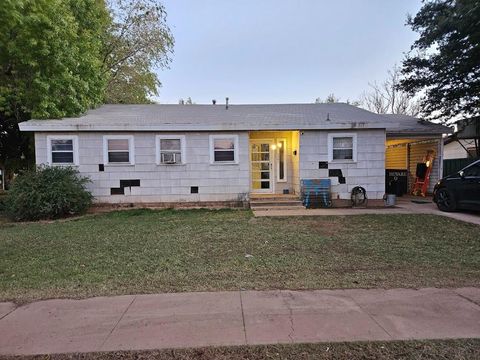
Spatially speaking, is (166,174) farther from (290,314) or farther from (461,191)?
(461,191)

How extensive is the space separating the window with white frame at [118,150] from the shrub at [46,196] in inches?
53.5

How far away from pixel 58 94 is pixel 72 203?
4.60m

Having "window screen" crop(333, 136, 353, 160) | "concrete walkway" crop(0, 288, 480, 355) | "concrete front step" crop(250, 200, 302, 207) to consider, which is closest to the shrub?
"concrete front step" crop(250, 200, 302, 207)

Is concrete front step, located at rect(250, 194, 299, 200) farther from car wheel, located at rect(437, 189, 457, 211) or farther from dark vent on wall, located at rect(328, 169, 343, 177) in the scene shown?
car wheel, located at rect(437, 189, 457, 211)

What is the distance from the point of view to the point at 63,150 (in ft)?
36.8

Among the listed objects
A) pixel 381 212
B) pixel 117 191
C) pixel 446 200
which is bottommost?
pixel 381 212

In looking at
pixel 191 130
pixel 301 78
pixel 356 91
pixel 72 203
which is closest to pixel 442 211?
pixel 191 130

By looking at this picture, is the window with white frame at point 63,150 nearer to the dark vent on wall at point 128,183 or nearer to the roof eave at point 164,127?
the roof eave at point 164,127

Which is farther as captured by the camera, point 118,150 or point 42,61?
point 42,61

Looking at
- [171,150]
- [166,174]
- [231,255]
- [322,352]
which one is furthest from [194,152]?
[322,352]

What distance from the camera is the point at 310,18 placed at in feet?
61.5

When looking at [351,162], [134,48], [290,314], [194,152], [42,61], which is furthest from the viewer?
[134,48]

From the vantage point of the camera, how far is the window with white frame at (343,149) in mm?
11852

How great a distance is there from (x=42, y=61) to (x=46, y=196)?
568cm
